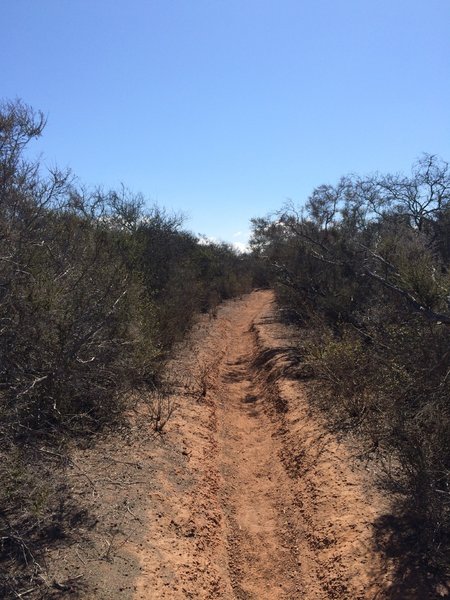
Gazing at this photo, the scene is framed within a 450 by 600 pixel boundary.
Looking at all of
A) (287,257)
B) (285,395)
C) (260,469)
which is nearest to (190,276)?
(287,257)

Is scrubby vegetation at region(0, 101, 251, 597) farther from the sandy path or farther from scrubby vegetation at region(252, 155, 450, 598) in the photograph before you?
scrubby vegetation at region(252, 155, 450, 598)

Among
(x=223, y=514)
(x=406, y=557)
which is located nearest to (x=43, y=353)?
(x=223, y=514)

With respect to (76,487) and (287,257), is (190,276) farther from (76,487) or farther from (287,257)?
(76,487)

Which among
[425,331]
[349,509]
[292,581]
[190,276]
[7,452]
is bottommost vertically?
[292,581]

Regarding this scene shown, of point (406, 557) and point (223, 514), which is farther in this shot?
point (223, 514)

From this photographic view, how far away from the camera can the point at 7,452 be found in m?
5.05

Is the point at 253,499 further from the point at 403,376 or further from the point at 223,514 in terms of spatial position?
the point at 403,376

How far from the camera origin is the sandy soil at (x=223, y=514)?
4.43 m

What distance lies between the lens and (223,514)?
6.09m

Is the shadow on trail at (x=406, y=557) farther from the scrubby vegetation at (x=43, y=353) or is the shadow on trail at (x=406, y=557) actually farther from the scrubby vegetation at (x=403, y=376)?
the scrubby vegetation at (x=43, y=353)

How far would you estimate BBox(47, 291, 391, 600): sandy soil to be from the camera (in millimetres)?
4430

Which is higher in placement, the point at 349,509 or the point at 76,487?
the point at 76,487

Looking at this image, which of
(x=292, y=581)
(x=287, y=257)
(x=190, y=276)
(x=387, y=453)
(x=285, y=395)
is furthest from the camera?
(x=287, y=257)

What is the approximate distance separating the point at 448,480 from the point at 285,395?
5.29 metres
